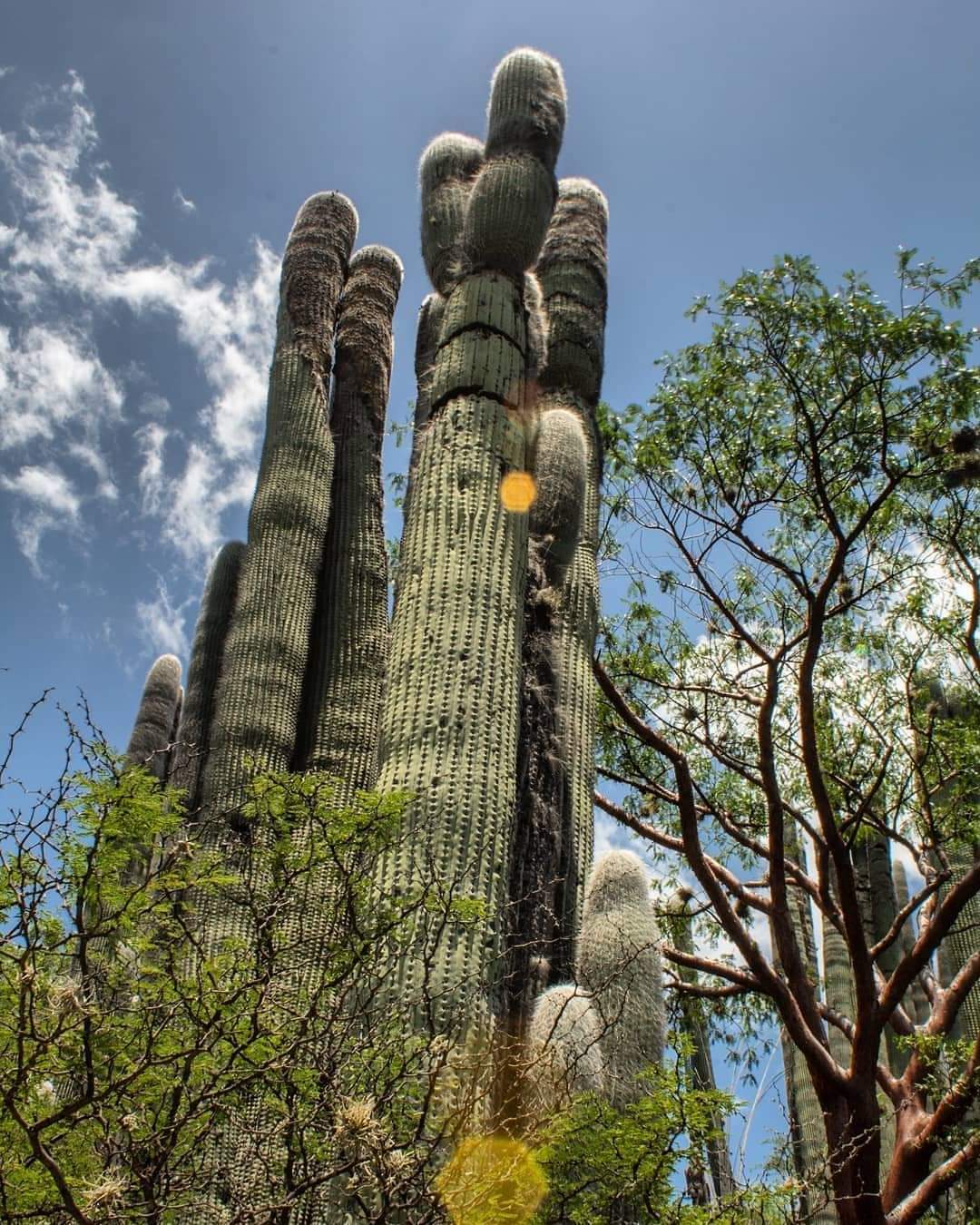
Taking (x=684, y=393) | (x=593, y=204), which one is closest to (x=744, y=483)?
(x=684, y=393)

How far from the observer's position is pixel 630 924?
4.62 metres

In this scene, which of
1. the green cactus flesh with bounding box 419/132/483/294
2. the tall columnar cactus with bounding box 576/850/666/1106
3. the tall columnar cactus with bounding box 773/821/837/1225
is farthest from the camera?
the tall columnar cactus with bounding box 773/821/837/1225

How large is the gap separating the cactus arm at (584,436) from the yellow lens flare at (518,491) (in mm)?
335

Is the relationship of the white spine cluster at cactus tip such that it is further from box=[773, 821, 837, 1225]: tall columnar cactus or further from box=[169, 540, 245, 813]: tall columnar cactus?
box=[169, 540, 245, 813]: tall columnar cactus

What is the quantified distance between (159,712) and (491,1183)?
33.9ft

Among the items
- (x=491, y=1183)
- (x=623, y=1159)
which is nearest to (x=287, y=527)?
(x=623, y=1159)

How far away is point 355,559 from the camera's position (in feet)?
31.2

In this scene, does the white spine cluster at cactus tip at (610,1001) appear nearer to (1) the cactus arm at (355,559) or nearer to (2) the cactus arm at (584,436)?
(2) the cactus arm at (584,436)

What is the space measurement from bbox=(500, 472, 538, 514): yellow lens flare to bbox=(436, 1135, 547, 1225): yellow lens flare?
9.17ft

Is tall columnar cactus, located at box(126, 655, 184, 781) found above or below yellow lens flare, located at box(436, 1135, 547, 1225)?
above

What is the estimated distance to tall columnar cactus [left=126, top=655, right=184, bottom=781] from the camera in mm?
12371

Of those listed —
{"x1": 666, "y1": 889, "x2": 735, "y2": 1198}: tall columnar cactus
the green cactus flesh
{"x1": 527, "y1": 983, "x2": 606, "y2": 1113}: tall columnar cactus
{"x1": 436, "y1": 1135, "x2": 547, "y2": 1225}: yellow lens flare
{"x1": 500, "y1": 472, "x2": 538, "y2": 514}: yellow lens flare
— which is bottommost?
{"x1": 436, "y1": 1135, "x2": 547, "y2": 1225}: yellow lens flare

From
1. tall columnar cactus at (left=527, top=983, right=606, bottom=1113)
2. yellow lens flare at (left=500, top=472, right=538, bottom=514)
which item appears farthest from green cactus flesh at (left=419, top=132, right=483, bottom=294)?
tall columnar cactus at (left=527, top=983, right=606, bottom=1113)

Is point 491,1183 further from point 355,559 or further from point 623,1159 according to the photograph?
point 355,559
